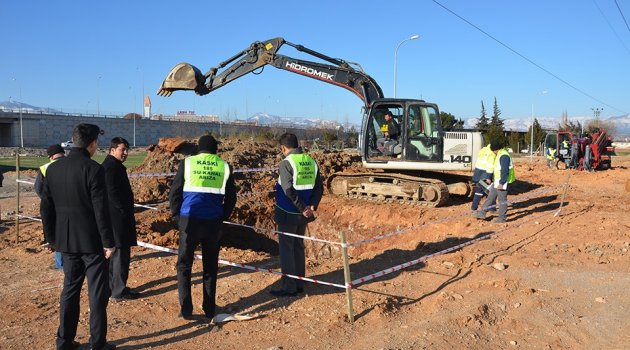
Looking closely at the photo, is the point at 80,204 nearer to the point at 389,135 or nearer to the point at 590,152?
the point at 389,135

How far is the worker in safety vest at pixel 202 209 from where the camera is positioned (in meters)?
5.21

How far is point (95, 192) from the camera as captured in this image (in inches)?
173

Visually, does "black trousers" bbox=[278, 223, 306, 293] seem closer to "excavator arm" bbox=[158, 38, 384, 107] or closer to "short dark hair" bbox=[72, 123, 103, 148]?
"short dark hair" bbox=[72, 123, 103, 148]

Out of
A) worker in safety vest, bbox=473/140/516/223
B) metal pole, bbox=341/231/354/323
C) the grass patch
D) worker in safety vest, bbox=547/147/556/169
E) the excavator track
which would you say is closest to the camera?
metal pole, bbox=341/231/354/323

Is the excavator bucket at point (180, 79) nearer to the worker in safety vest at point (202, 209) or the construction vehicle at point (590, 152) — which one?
the worker in safety vest at point (202, 209)

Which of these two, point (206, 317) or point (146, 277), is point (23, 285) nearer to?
point (146, 277)

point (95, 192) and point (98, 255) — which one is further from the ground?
point (95, 192)

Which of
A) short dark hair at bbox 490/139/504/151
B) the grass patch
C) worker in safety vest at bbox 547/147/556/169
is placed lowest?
the grass patch

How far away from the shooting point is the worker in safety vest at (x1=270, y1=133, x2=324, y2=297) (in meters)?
5.94

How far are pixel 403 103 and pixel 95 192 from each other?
30.1 ft

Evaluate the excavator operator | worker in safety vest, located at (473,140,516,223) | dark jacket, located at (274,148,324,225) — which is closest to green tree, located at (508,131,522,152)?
the excavator operator

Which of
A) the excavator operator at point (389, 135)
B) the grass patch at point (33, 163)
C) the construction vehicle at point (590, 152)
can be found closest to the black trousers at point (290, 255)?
the excavator operator at point (389, 135)

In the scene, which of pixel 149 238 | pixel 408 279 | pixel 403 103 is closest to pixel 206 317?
pixel 408 279

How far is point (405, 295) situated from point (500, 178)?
15.7 ft
